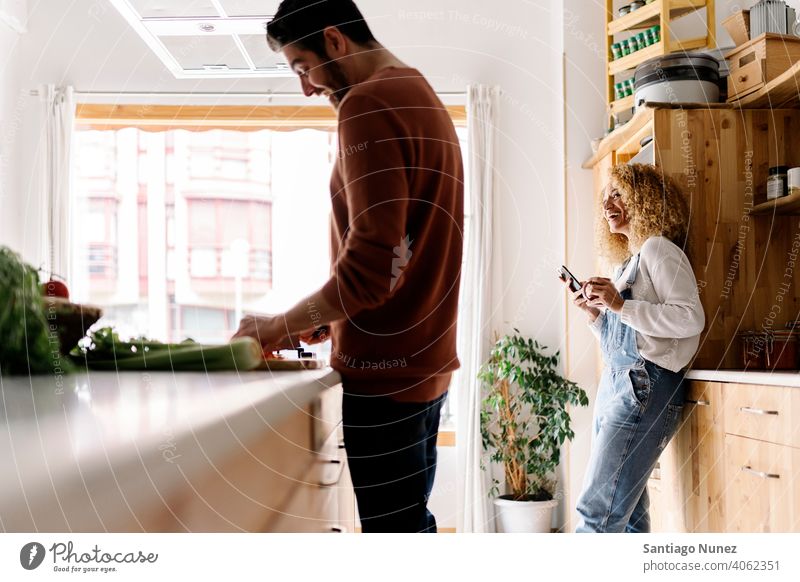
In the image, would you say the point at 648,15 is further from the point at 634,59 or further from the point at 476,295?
the point at 476,295

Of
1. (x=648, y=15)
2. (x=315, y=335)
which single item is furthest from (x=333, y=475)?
(x=648, y=15)

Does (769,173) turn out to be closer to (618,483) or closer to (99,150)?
(618,483)

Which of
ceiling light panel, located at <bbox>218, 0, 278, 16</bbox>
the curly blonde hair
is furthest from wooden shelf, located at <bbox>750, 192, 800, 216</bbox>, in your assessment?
ceiling light panel, located at <bbox>218, 0, 278, 16</bbox>

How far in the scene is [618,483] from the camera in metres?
0.94

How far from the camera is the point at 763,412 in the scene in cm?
96

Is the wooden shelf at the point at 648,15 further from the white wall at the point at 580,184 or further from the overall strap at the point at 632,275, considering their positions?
the overall strap at the point at 632,275

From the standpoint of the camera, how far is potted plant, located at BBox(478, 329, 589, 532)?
900 millimetres

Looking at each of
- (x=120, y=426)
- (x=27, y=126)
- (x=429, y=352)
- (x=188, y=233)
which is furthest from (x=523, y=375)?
(x=27, y=126)

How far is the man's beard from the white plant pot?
534mm

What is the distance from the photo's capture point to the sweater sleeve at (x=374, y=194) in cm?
78

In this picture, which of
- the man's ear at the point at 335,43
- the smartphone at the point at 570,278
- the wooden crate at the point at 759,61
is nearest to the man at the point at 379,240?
the man's ear at the point at 335,43

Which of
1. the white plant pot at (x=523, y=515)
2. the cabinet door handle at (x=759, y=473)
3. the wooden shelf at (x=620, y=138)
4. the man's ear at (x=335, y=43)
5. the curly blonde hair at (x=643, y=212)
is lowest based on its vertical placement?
the white plant pot at (x=523, y=515)

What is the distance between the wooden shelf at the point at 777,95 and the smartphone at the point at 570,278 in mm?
377

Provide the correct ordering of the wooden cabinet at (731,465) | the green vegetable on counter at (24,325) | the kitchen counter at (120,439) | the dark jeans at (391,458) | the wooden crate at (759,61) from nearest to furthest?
the kitchen counter at (120,439) → the green vegetable on counter at (24,325) → the dark jeans at (391,458) → the wooden cabinet at (731,465) → the wooden crate at (759,61)
